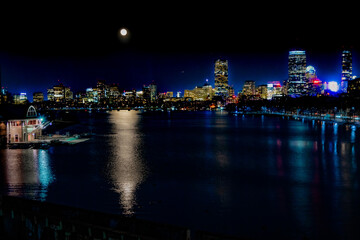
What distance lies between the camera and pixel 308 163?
2495 centimetres

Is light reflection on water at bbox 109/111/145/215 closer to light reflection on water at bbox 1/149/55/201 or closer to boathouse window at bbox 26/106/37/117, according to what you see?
light reflection on water at bbox 1/149/55/201

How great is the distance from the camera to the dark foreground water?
39.6 ft

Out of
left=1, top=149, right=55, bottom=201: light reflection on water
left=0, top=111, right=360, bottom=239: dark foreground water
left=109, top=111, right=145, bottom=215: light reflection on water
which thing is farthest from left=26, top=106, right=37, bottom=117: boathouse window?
left=109, top=111, right=145, bottom=215: light reflection on water

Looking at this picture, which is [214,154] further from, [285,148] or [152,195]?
[152,195]

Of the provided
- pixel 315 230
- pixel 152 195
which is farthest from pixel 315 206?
pixel 152 195

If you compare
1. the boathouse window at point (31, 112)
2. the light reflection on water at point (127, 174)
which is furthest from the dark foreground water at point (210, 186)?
the boathouse window at point (31, 112)

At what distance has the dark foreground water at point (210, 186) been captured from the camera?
12070 millimetres

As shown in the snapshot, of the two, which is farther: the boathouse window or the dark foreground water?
the boathouse window

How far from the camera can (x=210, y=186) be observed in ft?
57.1

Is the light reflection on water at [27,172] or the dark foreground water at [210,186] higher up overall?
the light reflection on water at [27,172]

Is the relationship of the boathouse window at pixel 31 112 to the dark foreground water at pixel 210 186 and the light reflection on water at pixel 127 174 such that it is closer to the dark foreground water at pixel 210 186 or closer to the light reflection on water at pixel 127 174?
the dark foreground water at pixel 210 186

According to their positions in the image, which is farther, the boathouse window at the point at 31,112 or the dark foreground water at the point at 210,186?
the boathouse window at the point at 31,112

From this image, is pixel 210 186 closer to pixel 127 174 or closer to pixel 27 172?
pixel 127 174

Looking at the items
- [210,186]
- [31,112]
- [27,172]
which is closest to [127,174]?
[210,186]
